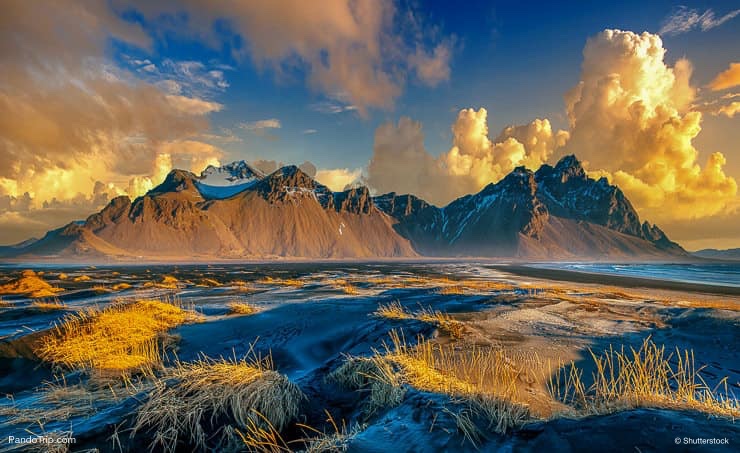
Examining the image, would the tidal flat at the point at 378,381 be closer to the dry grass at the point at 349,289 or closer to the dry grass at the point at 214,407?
the dry grass at the point at 214,407

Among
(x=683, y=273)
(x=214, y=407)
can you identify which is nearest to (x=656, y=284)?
(x=683, y=273)

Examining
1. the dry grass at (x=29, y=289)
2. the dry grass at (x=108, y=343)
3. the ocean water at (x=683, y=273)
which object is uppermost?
the ocean water at (x=683, y=273)

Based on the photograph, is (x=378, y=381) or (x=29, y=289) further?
(x=29, y=289)

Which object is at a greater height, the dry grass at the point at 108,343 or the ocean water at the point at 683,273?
the ocean water at the point at 683,273

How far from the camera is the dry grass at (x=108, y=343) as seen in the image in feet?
30.3

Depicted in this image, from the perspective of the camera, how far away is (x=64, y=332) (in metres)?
11.8

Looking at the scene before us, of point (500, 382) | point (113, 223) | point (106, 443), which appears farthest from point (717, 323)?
point (113, 223)

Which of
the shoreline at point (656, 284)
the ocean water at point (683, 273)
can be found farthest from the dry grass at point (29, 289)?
the ocean water at point (683, 273)

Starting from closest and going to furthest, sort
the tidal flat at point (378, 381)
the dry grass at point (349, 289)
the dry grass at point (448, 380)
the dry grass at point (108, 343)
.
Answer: the tidal flat at point (378, 381), the dry grass at point (448, 380), the dry grass at point (108, 343), the dry grass at point (349, 289)

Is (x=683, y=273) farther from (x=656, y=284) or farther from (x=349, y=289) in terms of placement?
(x=349, y=289)

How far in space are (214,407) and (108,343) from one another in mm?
7963

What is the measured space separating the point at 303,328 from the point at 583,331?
10662 millimetres

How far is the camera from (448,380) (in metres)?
6.68

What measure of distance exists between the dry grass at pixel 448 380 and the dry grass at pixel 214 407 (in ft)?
4.97
